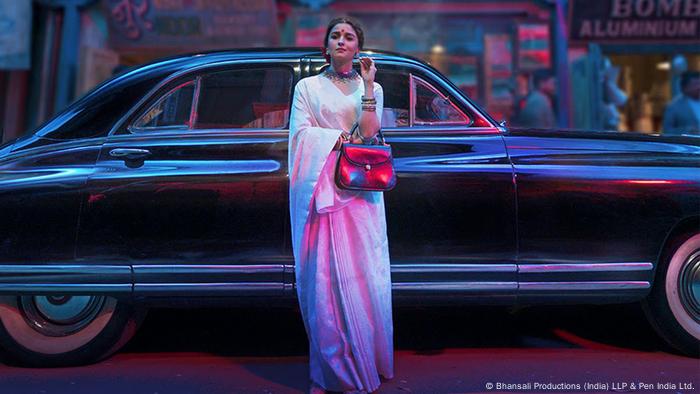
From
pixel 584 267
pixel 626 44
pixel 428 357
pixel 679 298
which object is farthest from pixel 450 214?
pixel 626 44

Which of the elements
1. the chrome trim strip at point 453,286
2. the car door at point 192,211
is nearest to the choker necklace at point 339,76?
the car door at point 192,211

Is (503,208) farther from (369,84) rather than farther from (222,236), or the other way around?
(222,236)

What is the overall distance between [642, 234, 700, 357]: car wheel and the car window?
54.4 inches

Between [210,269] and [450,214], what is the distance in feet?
4.19

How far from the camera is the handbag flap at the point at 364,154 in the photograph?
2727mm

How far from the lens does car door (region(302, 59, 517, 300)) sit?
333 cm

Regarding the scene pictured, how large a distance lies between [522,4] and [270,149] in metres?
6.20

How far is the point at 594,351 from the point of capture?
378cm

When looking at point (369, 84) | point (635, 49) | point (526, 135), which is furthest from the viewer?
point (635, 49)

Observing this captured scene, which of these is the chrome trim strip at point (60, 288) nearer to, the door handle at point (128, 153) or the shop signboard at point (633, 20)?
the door handle at point (128, 153)

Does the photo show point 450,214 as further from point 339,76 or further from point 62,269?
point 62,269

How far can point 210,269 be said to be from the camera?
3279mm

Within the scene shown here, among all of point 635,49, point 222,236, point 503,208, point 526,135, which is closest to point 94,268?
→ point 222,236

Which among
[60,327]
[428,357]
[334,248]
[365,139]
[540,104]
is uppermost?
[540,104]
